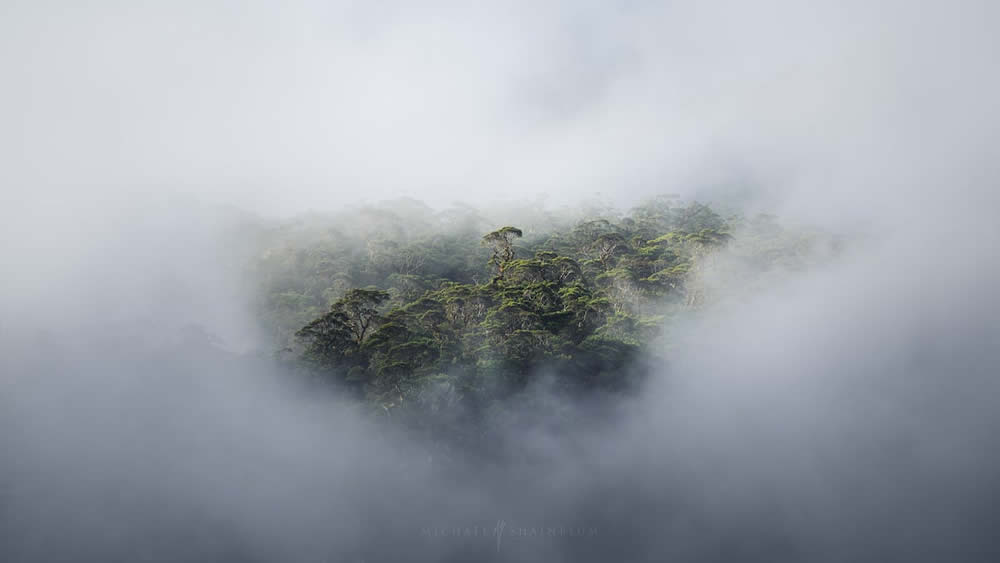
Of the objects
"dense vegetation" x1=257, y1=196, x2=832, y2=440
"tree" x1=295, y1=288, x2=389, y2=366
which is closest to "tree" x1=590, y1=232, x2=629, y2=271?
"dense vegetation" x1=257, y1=196, x2=832, y2=440

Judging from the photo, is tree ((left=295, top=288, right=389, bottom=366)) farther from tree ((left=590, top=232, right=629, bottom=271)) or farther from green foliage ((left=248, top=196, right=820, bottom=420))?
tree ((left=590, top=232, right=629, bottom=271))

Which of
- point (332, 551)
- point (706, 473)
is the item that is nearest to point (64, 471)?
point (332, 551)

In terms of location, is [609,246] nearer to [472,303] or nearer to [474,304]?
[474,304]

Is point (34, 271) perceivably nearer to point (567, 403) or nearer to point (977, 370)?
point (567, 403)

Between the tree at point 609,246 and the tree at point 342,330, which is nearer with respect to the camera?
the tree at point 342,330

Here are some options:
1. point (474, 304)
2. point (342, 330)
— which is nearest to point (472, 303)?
point (474, 304)

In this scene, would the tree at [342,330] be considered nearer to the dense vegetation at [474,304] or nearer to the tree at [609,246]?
the dense vegetation at [474,304]

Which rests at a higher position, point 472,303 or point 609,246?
point 609,246

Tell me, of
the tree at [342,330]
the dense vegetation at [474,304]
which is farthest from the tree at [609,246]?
the tree at [342,330]
